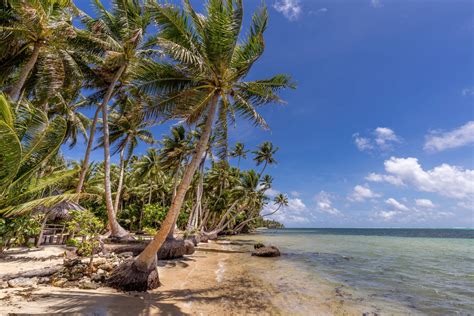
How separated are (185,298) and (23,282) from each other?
4.53m

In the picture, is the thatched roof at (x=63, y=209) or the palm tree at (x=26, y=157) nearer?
the palm tree at (x=26, y=157)

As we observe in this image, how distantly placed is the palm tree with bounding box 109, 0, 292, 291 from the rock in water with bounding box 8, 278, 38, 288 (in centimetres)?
201

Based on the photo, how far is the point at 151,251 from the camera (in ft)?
25.7

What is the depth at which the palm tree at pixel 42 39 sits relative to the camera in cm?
895

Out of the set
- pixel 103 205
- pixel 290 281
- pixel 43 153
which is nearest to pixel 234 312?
pixel 290 281

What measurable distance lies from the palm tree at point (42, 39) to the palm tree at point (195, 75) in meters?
4.16

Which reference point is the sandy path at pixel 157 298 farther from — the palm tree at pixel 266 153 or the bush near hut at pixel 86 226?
the palm tree at pixel 266 153

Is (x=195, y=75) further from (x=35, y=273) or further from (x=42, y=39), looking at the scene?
(x=35, y=273)

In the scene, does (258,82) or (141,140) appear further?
(141,140)

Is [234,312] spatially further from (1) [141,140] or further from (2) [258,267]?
(1) [141,140]

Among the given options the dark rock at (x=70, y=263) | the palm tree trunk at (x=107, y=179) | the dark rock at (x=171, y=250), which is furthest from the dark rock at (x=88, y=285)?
the palm tree trunk at (x=107, y=179)

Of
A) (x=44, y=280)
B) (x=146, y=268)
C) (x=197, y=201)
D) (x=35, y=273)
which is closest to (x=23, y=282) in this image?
(x=44, y=280)

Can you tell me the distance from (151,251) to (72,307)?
2442mm

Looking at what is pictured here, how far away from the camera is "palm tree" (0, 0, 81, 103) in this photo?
8.95 metres
